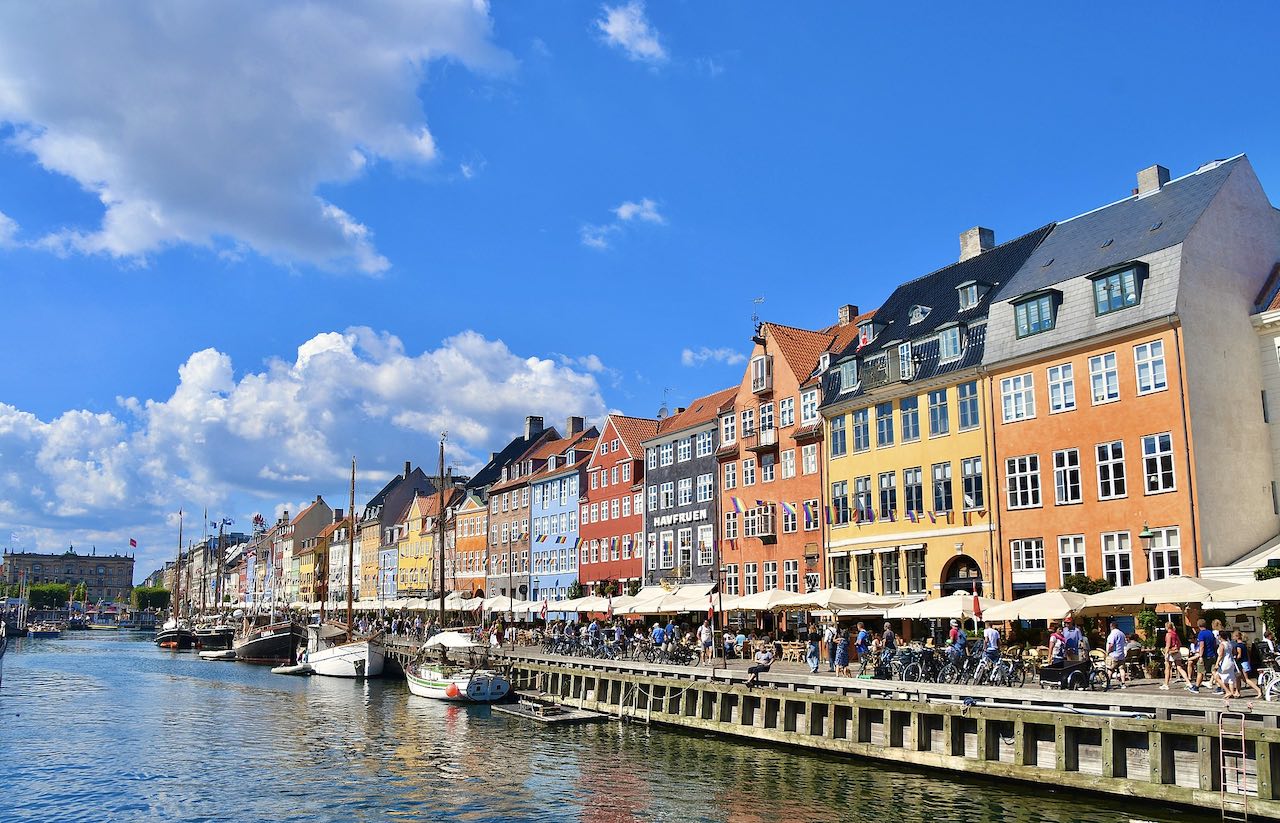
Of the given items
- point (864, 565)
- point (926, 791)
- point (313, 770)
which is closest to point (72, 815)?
point (313, 770)

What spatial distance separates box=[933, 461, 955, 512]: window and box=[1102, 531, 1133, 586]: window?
7416mm

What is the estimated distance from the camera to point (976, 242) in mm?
52312

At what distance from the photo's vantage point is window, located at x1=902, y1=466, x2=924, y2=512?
46256mm

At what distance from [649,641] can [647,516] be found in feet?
62.1

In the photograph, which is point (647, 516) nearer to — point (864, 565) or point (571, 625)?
point (571, 625)

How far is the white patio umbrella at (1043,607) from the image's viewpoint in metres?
30.2

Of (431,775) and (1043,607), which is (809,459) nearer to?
(1043,607)

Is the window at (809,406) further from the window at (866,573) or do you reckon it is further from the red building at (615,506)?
the red building at (615,506)

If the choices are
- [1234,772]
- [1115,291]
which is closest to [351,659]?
[1115,291]

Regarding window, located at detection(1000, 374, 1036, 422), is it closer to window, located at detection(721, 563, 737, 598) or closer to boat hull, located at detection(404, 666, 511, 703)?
A: window, located at detection(721, 563, 737, 598)

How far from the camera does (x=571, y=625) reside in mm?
62250

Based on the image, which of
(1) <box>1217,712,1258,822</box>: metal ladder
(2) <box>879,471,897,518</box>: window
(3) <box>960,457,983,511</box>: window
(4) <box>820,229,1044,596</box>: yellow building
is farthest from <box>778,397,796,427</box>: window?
(1) <box>1217,712,1258,822</box>: metal ladder

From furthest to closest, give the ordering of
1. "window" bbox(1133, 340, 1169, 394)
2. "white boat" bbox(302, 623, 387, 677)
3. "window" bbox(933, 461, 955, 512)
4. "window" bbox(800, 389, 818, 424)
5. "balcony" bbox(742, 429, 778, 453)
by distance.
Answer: "white boat" bbox(302, 623, 387, 677)
"balcony" bbox(742, 429, 778, 453)
"window" bbox(800, 389, 818, 424)
"window" bbox(933, 461, 955, 512)
"window" bbox(1133, 340, 1169, 394)

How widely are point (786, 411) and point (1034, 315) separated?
16285 millimetres
